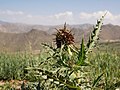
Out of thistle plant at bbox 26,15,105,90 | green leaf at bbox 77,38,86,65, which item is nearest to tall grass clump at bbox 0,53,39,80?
thistle plant at bbox 26,15,105,90

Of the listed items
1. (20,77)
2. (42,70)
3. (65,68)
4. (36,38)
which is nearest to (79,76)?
(65,68)

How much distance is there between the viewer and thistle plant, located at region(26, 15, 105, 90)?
1.45 m

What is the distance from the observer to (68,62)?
1.57 m

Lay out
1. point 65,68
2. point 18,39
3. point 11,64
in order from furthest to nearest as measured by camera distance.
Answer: point 18,39 < point 11,64 < point 65,68

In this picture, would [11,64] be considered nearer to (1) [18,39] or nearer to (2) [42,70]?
(2) [42,70]

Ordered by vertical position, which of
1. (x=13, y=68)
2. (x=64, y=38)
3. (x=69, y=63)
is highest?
(x=64, y=38)

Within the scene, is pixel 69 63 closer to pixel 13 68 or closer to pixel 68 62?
pixel 68 62

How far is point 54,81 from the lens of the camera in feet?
4.83

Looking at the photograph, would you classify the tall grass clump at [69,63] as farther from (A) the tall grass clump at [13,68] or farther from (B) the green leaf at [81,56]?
(A) the tall grass clump at [13,68]

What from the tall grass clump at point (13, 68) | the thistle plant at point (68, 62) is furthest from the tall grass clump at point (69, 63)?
the tall grass clump at point (13, 68)

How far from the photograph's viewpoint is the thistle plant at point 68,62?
1448mm

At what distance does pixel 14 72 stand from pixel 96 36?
724 centimetres

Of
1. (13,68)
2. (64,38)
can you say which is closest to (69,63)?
(64,38)

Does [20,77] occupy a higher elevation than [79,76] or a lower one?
lower
